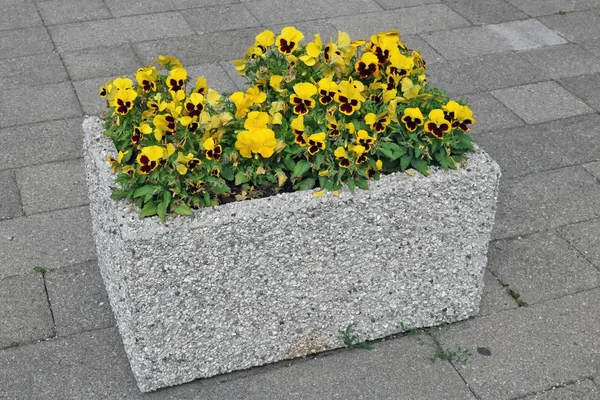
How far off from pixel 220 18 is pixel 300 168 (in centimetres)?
419

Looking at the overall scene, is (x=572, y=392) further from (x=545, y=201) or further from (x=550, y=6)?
(x=550, y=6)

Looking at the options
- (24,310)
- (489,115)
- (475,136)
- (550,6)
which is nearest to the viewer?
(24,310)

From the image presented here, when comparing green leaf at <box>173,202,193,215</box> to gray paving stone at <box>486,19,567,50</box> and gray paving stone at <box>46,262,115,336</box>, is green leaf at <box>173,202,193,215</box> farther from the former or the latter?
gray paving stone at <box>486,19,567,50</box>

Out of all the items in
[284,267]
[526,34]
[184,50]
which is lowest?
[184,50]

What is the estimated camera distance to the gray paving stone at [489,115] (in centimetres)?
586

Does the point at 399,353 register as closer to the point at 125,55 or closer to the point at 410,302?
the point at 410,302

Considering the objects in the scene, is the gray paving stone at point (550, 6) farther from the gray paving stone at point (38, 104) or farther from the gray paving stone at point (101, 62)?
the gray paving stone at point (38, 104)

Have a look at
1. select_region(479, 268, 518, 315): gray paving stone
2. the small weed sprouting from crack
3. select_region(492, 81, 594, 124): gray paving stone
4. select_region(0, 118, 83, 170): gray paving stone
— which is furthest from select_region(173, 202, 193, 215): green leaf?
select_region(492, 81, 594, 124): gray paving stone

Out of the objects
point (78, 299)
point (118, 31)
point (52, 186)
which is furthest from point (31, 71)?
point (78, 299)

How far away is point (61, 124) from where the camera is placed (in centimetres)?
579

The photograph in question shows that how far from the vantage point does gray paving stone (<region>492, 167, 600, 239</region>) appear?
486cm

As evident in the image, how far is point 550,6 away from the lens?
25.6 ft

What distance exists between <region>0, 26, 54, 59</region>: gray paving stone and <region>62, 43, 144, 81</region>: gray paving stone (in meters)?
0.27

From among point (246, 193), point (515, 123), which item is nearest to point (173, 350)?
point (246, 193)
